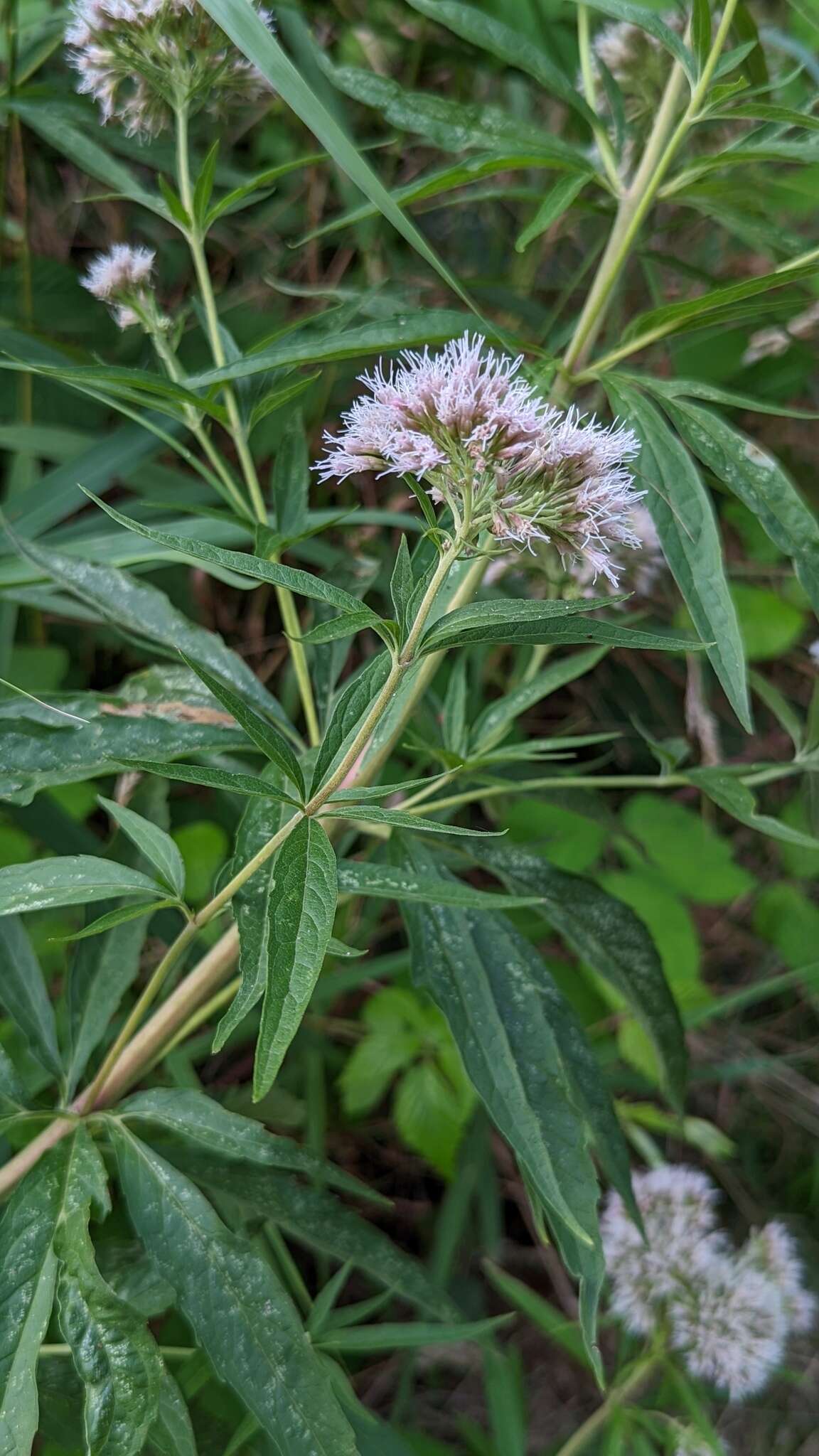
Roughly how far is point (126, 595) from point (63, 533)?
399 millimetres

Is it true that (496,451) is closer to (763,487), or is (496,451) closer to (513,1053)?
(763,487)

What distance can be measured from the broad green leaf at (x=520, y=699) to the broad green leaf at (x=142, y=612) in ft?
0.64

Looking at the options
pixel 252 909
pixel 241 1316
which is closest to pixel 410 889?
pixel 252 909

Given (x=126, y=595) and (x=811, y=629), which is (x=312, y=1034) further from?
(x=811, y=629)

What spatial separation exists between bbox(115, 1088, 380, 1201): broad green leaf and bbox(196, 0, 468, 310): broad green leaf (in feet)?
2.27

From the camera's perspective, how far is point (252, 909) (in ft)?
2.55

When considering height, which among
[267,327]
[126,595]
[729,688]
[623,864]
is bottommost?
[623,864]

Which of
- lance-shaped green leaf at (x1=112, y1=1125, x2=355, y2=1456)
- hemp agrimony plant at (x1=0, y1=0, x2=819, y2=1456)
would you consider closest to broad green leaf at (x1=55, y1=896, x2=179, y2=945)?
hemp agrimony plant at (x1=0, y1=0, x2=819, y2=1456)

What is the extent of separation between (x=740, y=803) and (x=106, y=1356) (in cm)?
68

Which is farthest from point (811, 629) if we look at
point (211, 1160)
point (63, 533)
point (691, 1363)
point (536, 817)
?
point (211, 1160)

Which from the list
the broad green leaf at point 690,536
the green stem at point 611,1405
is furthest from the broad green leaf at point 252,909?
the green stem at point 611,1405

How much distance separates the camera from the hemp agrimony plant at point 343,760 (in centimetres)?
73

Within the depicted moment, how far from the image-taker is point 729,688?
779 mm

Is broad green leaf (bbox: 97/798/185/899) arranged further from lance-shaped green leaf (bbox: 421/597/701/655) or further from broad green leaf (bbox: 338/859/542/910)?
lance-shaped green leaf (bbox: 421/597/701/655)
